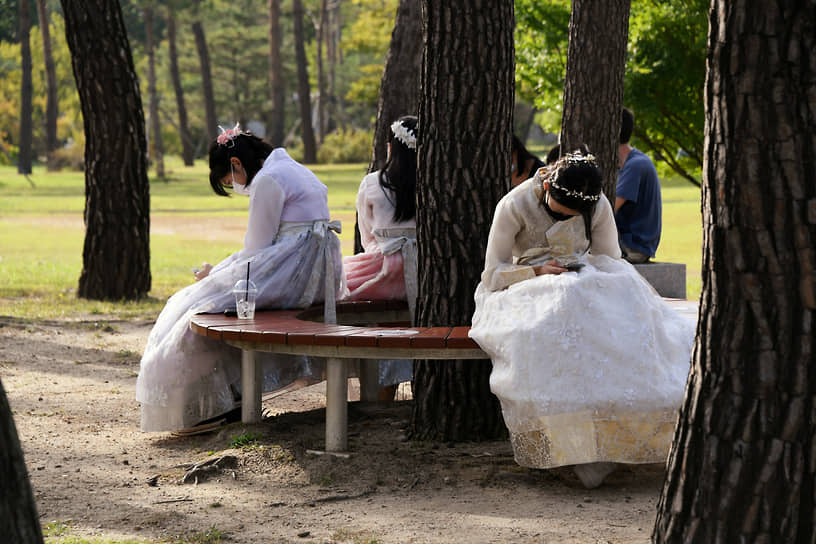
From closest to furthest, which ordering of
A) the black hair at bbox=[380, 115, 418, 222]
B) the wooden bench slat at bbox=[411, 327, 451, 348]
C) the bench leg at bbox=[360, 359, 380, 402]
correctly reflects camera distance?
the wooden bench slat at bbox=[411, 327, 451, 348], the black hair at bbox=[380, 115, 418, 222], the bench leg at bbox=[360, 359, 380, 402]

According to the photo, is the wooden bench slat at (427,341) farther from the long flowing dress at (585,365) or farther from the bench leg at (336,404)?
the bench leg at (336,404)

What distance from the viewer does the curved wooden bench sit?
491cm

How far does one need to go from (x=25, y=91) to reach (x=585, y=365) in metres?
40.3

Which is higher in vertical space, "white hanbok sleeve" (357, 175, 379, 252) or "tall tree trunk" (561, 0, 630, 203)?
"tall tree trunk" (561, 0, 630, 203)

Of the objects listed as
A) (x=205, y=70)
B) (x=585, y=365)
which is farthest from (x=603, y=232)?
(x=205, y=70)

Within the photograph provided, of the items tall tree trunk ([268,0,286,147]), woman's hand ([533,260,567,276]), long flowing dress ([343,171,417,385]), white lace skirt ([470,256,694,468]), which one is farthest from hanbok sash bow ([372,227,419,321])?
tall tree trunk ([268,0,286,147])

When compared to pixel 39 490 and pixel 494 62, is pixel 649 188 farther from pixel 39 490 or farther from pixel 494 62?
pixel 39 490

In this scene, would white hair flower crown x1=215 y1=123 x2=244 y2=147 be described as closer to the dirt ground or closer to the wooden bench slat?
the dirt ground

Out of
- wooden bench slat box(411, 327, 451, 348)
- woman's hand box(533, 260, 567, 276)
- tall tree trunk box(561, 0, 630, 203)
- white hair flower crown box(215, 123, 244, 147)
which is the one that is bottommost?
wooden bench slat box(411, 327, 451, 348)

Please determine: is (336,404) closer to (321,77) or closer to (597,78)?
(597,78)

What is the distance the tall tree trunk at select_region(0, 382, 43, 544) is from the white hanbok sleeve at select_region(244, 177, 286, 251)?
3.53 meters

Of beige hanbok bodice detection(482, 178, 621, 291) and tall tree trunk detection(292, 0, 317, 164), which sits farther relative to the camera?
tall tree trunk detection(292, 0, 317, 164)

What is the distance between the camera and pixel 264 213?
6.26 metres

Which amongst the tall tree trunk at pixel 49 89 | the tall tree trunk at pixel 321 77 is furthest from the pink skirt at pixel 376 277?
the tall tree trunk at pixel 321 77
